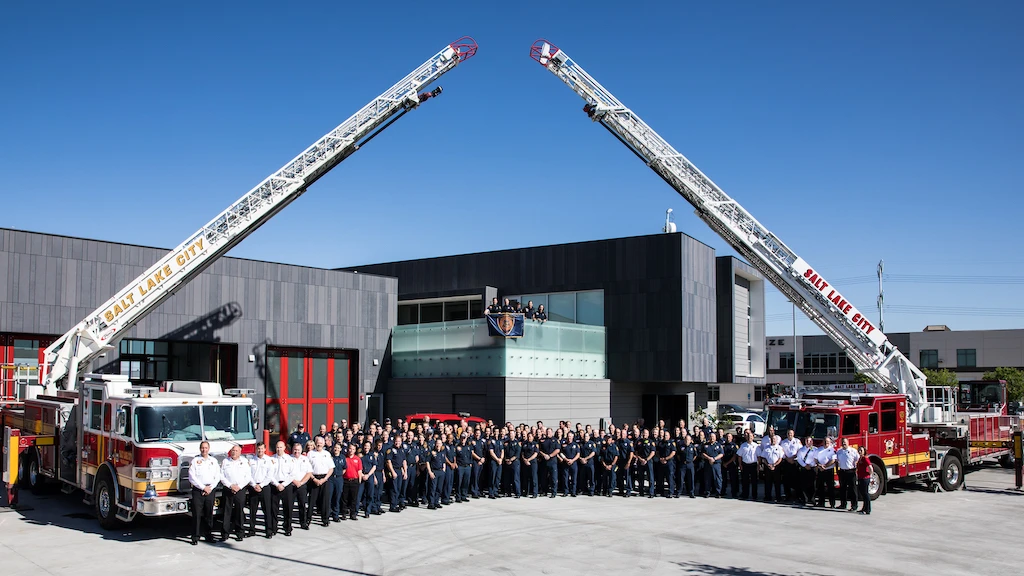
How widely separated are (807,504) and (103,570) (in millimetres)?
14308

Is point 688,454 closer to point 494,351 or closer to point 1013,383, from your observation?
point 494,351

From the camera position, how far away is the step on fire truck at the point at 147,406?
46.4ft

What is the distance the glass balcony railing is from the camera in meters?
26.5

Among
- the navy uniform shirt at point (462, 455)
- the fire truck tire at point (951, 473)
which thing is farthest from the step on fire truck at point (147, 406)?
the fire truck tire at point (951, 473)

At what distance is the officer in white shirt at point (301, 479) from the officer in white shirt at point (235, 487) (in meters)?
0.95

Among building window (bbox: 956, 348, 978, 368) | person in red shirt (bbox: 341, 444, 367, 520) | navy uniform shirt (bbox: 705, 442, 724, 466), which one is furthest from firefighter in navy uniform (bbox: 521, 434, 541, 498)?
building window (bbox: 956, 348, 978, 368)

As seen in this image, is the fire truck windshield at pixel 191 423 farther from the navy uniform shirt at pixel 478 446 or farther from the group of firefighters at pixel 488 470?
the navy uniform shirt at pixel 478 446

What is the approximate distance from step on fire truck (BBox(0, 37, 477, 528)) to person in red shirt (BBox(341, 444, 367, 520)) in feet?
6.09

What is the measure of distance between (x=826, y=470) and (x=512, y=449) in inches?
276

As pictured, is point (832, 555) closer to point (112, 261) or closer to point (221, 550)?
point (221, 550)

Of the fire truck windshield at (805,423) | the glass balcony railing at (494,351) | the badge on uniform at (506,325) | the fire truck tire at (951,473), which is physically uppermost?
the badge on uniform at (506,325)

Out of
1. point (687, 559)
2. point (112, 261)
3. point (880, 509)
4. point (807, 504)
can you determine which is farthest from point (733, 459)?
point (112, 261)

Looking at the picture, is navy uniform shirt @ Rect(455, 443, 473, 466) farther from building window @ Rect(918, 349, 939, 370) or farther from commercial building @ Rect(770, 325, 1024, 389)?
building window @ Rect(918, 349, 939, 370)

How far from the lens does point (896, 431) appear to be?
800 inches
